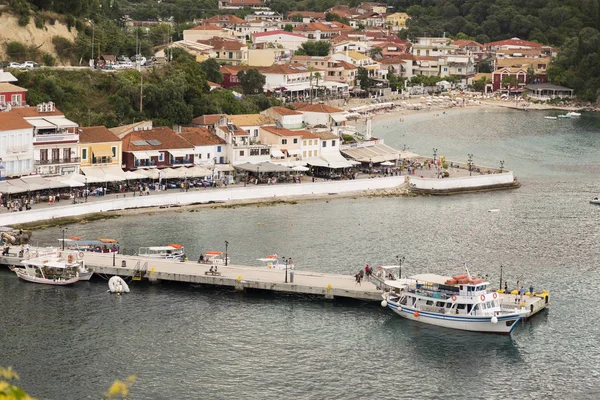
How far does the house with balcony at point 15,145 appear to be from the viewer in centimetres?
4991

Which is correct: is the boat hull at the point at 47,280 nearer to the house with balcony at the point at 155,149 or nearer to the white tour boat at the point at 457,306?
the white tour boat at the point at 457,306

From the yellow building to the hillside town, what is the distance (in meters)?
0.19

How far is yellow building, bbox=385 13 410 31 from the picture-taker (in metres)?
148

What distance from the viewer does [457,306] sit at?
113ft

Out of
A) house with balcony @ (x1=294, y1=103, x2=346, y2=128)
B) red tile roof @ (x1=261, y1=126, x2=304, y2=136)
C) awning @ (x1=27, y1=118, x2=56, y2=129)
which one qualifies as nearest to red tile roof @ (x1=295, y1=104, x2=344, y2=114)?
house with balcony @ (x1=294, y1=103, x2=346, y2=128)

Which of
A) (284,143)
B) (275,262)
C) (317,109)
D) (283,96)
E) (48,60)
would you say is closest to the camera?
(275,262)

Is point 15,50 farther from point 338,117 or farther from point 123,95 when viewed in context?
point 338,117

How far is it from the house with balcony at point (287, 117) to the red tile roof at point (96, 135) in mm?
13311

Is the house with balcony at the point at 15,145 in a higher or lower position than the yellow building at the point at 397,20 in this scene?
lower

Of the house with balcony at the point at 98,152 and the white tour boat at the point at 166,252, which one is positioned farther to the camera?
the house with balcony at the point at 98,152

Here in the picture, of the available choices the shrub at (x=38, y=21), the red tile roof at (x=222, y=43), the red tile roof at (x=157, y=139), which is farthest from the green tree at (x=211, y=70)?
the red tile roof at (x=157, y=139)

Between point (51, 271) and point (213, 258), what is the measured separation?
602 centimetres

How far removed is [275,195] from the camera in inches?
2162

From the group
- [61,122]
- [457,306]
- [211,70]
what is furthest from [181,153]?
[457,306]
